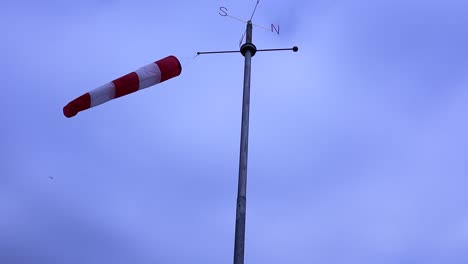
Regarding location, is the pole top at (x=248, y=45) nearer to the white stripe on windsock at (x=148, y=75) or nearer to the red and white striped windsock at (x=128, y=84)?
the red and white striped windsock at (x=128, y=84)

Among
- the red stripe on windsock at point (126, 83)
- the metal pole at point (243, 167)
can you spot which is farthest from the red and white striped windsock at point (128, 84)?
the metal pole at point (243, 167)

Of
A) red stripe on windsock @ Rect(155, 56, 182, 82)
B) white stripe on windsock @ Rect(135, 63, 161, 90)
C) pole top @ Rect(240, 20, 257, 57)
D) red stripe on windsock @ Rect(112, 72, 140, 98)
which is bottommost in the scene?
red stripe on windsock @ Rect(112, 72, 140, 98)

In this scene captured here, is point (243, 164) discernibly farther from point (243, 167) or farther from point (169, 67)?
point (169, 67)

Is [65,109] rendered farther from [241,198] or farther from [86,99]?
[241,198]

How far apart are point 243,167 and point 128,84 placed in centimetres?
341

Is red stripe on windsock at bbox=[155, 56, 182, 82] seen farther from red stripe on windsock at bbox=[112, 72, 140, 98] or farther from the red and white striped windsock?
red stripe on windsock at bbox=[112, 72, 140, 98]

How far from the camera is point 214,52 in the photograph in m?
12.3

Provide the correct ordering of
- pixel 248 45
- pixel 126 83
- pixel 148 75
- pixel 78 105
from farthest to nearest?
pixel 148 75 → pixel 126 83 → pixel 78 105 → pixel 248 45

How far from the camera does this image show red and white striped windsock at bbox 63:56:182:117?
11273 millimetres

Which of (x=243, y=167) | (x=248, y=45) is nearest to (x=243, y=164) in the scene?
(x=243, y=167)

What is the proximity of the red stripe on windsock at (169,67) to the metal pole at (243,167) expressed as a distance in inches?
63.3

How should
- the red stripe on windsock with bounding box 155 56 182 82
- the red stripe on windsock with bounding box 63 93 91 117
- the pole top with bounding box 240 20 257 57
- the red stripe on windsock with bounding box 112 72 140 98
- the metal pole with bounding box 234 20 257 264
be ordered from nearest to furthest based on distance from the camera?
the metal pole with bounding box 234 20 257 264, the pole top with bounding box 240 20 257 57, the red stripe on windsock with bounding box 63 93 91 117, the red stripe on windsock with bounding box 112 72 140 98, the red stripe on windsock with bounding box 155 56 182 82

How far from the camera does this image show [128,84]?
37.9 ft

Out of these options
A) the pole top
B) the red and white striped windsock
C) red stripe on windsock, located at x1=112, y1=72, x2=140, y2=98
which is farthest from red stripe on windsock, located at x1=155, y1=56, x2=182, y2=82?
the pole top
